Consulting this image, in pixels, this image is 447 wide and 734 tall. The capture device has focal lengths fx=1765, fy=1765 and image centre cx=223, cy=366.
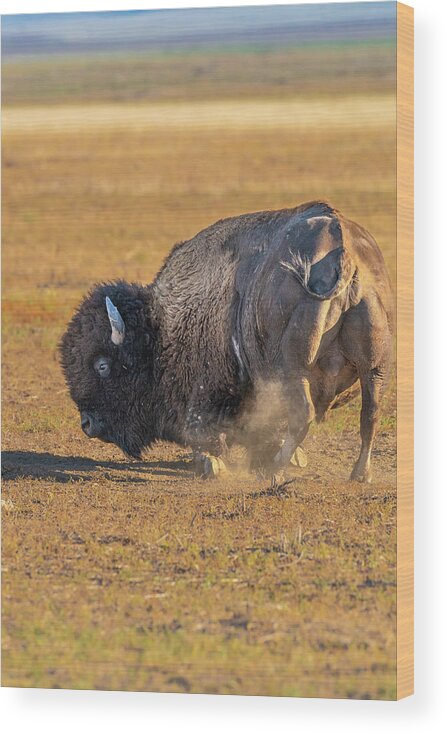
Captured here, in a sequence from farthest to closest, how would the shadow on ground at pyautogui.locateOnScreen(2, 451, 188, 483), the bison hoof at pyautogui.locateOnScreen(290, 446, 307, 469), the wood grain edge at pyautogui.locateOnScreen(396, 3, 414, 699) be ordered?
the shadow on ground at pyautogui.locateOnScreen(2, 451, 188, 483)
the bison hoof at pyautogui.locateOnScreen(290, 446, 307, 469)
the wood grain edge at pyautogui.locateOnScreen(396, 3, 414, 699)

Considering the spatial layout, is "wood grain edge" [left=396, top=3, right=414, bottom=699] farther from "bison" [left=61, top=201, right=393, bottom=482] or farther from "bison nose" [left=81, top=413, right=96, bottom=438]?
"bison nose" [left=81, top=413, right=96, bottom=438]

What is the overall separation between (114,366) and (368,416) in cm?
190

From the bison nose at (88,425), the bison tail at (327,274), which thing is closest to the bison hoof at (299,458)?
the bison tail at (327,274)

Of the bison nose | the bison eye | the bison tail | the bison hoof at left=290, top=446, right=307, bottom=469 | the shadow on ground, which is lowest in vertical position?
the shadow on ground

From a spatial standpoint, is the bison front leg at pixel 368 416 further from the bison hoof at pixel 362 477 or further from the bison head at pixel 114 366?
the bison head at pixel 114 366

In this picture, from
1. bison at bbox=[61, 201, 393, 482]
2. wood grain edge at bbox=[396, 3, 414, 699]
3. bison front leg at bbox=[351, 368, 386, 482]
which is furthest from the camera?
bison front leg at bbox=[351, 368, 386, 482]

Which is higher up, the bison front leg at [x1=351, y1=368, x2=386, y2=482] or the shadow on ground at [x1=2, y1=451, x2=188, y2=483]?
the bison front leg at [x1=351, y1=368, x2=386, y2=482]

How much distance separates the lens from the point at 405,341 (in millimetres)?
8891

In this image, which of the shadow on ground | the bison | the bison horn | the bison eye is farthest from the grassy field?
the bison eye

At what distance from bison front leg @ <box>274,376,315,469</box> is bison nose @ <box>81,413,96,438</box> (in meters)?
1.56

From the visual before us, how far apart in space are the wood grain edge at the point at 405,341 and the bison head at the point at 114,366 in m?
2.51

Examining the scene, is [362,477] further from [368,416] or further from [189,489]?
[189,489]

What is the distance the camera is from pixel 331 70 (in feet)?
30.7

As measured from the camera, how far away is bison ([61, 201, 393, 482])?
31.4 ft
